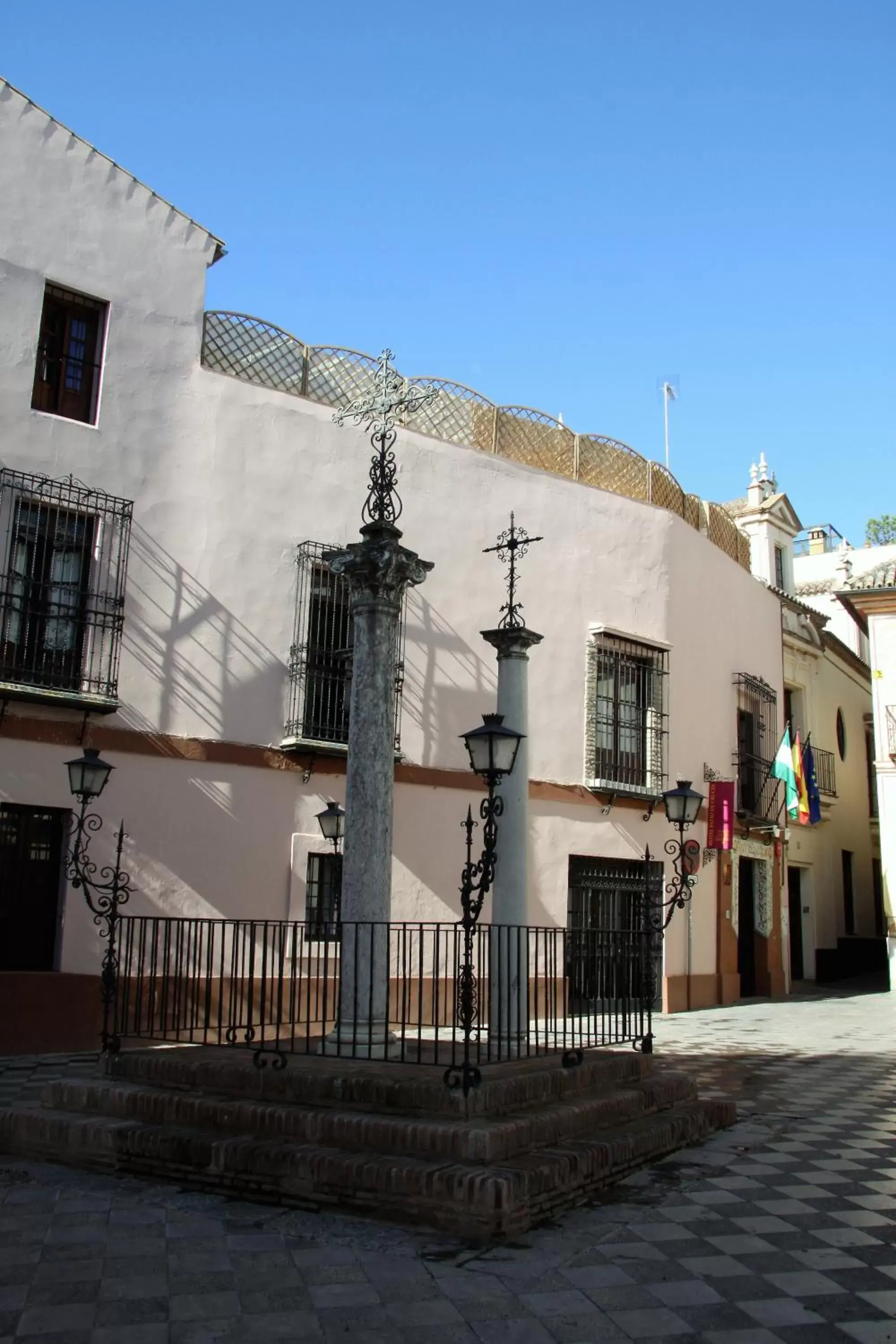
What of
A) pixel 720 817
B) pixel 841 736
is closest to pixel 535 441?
pixel 720 817

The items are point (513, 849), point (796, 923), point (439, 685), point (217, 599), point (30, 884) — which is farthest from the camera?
Answer: point (796, 923)

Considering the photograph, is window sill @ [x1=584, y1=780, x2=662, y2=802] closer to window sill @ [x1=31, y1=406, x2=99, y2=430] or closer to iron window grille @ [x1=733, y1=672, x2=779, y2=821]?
iron window grille @ [x1=733, y1=672, x2=779, y2=821]

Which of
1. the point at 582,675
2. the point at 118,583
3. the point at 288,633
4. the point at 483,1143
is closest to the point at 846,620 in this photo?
the point at 582,675

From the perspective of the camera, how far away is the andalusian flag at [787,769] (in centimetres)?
2017

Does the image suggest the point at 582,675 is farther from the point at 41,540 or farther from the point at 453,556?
the point at 41,540

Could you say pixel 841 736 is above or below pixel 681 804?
above

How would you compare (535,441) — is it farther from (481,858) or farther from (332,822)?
(481,858)

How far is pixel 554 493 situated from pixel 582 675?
2614mm

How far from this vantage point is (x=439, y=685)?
48.7ft

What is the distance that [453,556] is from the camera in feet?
50.6

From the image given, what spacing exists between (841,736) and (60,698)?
65.3 feet

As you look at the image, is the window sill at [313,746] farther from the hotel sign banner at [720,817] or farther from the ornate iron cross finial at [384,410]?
the hotel sign banner at [720,817]

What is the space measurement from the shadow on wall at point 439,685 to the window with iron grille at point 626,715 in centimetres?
202

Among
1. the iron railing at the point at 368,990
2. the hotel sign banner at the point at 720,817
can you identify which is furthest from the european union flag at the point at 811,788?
the iron railing at the point at 368,990
